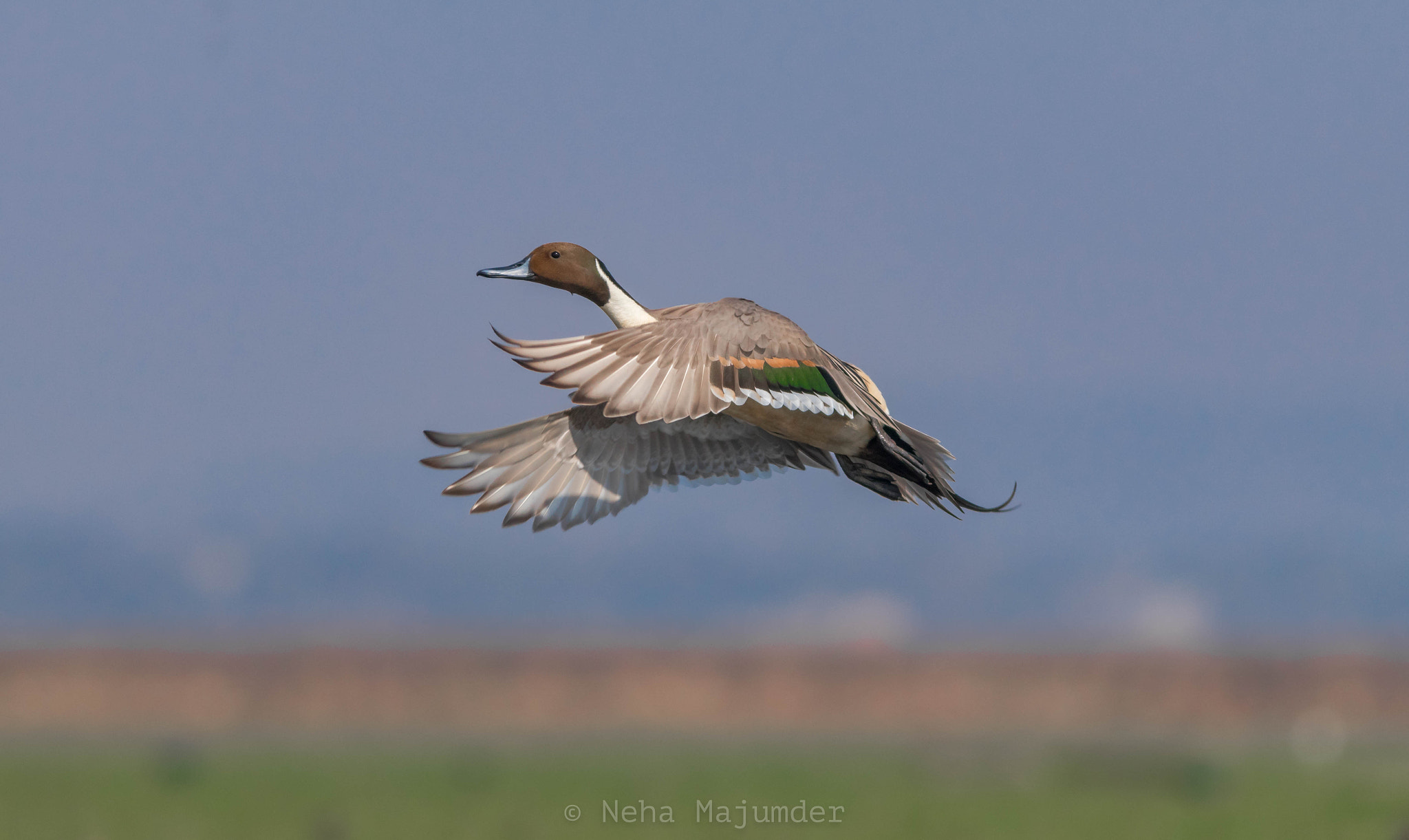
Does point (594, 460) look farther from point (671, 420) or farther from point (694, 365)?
point (671, 420)

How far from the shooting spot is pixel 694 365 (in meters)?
6.43

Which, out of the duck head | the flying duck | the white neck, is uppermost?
the duck head

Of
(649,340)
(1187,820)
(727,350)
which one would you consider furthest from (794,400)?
(1187,820)

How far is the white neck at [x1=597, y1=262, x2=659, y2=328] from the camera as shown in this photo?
7281 millimetres

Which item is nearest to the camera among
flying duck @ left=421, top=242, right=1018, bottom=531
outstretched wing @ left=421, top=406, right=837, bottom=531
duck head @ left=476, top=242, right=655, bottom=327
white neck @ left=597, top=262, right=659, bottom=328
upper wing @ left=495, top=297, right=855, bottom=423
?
upper wing @ left=495, top=297, right=855, bottom=423

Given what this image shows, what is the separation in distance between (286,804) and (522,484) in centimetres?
1472

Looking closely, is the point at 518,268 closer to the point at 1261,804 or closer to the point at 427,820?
the point at 427,820

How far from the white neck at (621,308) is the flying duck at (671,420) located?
1 centimetres

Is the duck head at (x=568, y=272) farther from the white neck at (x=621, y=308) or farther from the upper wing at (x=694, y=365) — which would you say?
the upper wing at (x=694, y=365)

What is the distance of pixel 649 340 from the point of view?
6.48m

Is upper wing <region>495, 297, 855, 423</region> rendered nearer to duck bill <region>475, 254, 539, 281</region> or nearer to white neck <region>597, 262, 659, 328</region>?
white neck <region>597, 262, 659, 328</region>

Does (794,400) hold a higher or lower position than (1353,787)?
higher

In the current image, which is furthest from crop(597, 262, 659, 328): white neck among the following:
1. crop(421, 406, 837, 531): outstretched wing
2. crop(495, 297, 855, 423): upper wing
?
crop(421, 406, 837, 531): outstretched wing

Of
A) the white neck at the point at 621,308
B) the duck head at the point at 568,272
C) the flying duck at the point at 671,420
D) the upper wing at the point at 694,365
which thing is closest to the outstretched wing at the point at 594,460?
the flying duck at the point at 671,420
